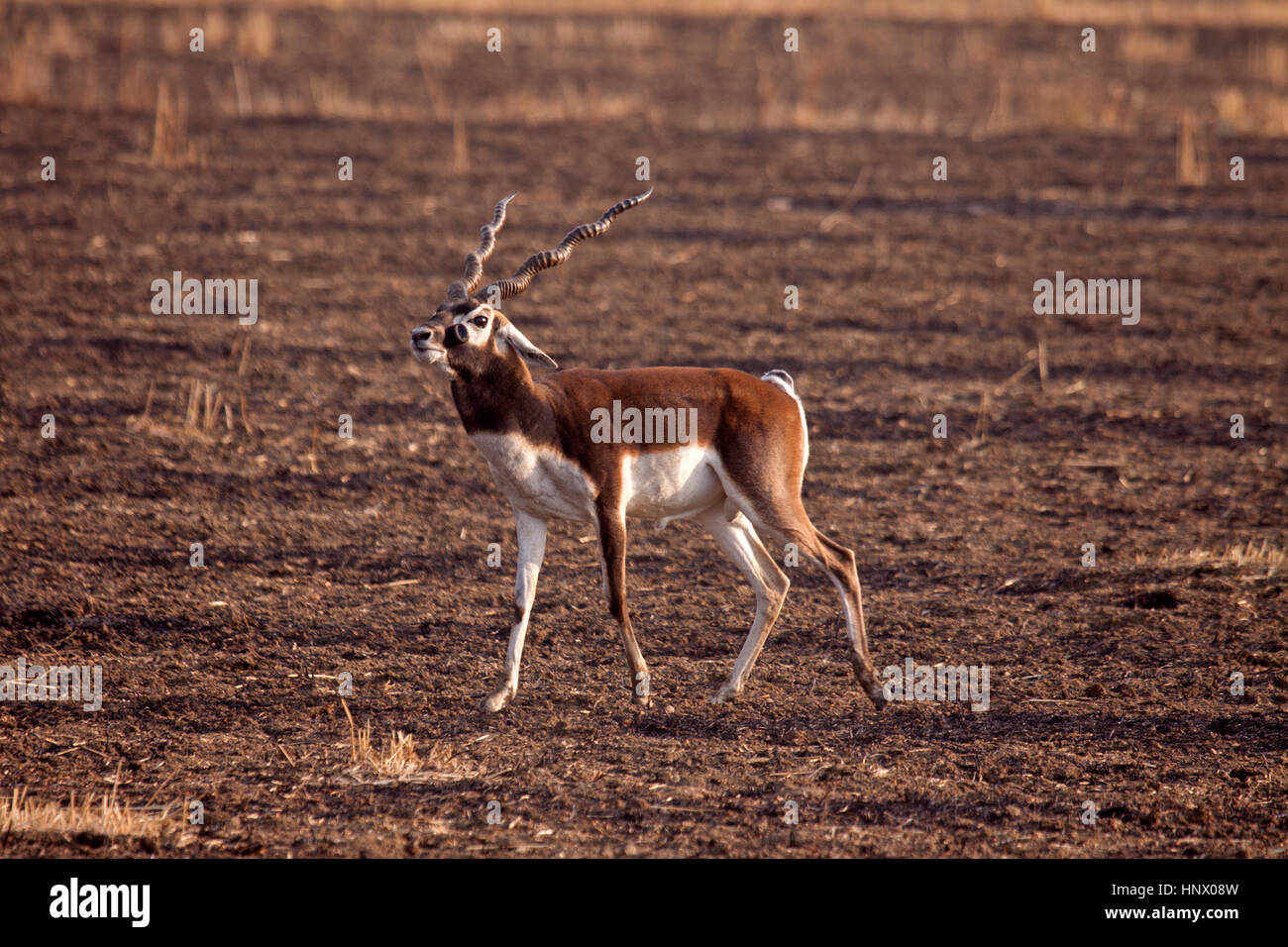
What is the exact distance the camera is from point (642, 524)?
1033 cm

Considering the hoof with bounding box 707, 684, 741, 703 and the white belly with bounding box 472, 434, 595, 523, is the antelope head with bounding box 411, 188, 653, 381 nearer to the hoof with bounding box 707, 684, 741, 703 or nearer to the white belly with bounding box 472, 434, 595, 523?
the white belly with bounding box 472, 434, 595, 523

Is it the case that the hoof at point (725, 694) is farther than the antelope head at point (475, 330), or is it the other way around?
the hoof at point (725, 694)

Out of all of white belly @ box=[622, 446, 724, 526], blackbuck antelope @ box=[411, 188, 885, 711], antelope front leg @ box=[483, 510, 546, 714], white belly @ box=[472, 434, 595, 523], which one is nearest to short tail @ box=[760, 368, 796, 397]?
blackbuck antelope @ box=[411, 188, 885, 711]

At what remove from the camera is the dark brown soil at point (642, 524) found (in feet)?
22.1

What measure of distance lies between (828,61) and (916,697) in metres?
20.9

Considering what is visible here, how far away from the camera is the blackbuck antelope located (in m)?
6.88

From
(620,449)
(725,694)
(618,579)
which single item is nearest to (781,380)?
(620,449)

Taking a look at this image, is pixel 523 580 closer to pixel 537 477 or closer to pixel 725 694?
pixel 537 477

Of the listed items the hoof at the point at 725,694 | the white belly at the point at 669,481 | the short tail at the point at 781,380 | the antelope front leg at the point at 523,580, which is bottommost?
the hoof at the point at 725,694

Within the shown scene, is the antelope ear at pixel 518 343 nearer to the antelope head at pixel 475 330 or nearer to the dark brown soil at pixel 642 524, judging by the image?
the antelope head at pixel 475 330

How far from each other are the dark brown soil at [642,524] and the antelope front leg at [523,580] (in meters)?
0.18

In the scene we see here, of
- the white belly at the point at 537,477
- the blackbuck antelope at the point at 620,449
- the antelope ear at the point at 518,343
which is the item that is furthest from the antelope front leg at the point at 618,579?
the antelope ear at the point at 518,343

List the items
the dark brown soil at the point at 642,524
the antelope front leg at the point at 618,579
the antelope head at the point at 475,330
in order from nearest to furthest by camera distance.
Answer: the antelope head at the point at 475,330
the dark brown soil at the point at 642,524
the antelope front leg at the point at 618,579

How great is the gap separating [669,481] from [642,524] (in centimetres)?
318
